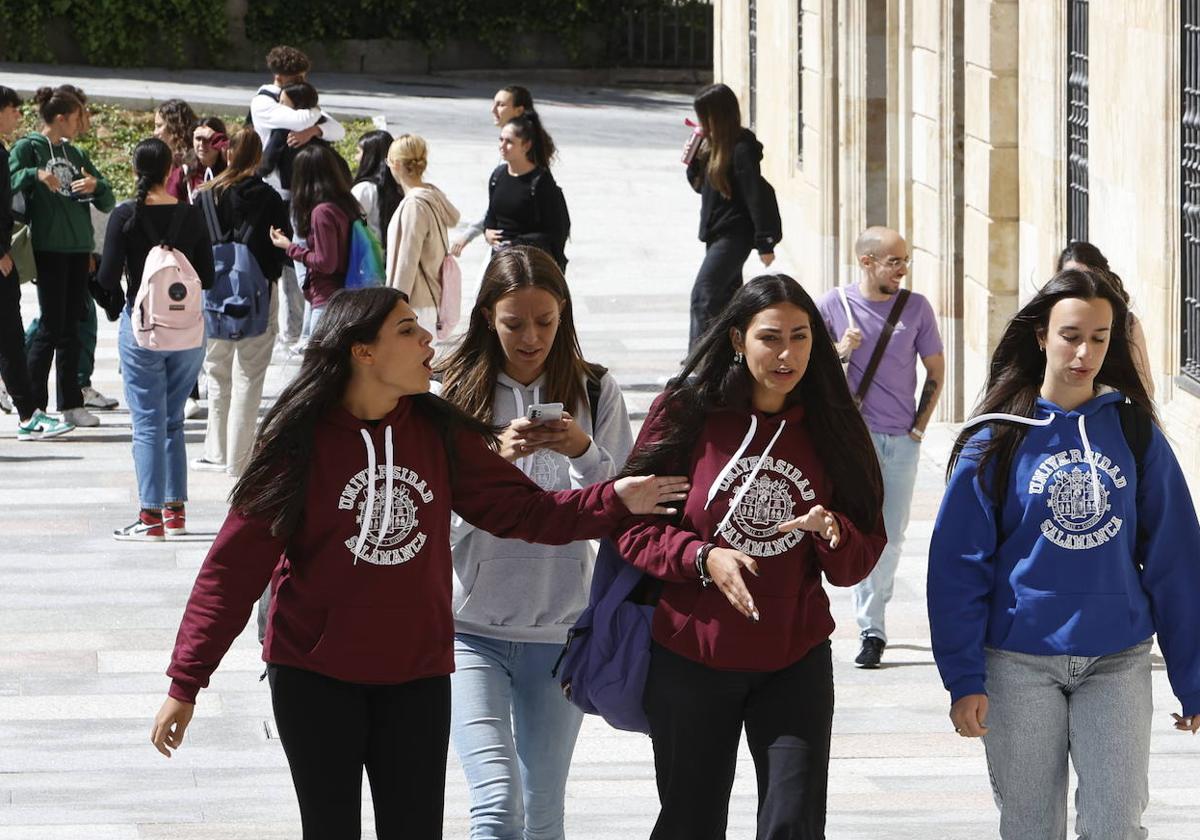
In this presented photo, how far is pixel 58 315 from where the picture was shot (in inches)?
499

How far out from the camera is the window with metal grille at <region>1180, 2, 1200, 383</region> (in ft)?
30.2

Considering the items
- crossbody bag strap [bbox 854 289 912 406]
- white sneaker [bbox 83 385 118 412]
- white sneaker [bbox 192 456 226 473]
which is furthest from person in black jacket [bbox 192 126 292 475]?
crossbody bag strap [bbox 854 289 912 406]

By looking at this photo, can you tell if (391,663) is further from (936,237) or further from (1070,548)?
(936,237)

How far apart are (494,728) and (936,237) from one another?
29.9 feet

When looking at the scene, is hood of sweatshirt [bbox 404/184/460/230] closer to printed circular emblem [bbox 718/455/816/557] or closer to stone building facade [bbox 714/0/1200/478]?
stone building facade [bbox 714/0/1200/478]

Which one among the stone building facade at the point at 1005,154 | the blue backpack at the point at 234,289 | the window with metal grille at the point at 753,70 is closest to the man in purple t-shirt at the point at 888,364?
the stone building facade at the point at 1005,154

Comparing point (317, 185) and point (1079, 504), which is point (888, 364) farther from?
point (317, 185)

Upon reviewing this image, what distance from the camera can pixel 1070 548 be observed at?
15.4ft

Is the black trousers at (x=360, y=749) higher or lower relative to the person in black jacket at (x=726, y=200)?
lower

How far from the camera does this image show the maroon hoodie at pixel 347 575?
4.57 metres

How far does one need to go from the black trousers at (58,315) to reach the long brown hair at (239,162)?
1746mm

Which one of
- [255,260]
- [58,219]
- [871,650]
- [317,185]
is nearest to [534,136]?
[317,185]

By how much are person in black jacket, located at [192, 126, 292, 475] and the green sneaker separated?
5.75ft

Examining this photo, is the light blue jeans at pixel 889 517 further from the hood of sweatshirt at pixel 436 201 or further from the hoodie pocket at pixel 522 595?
the hood of sweatshirt at pixel 436 201
